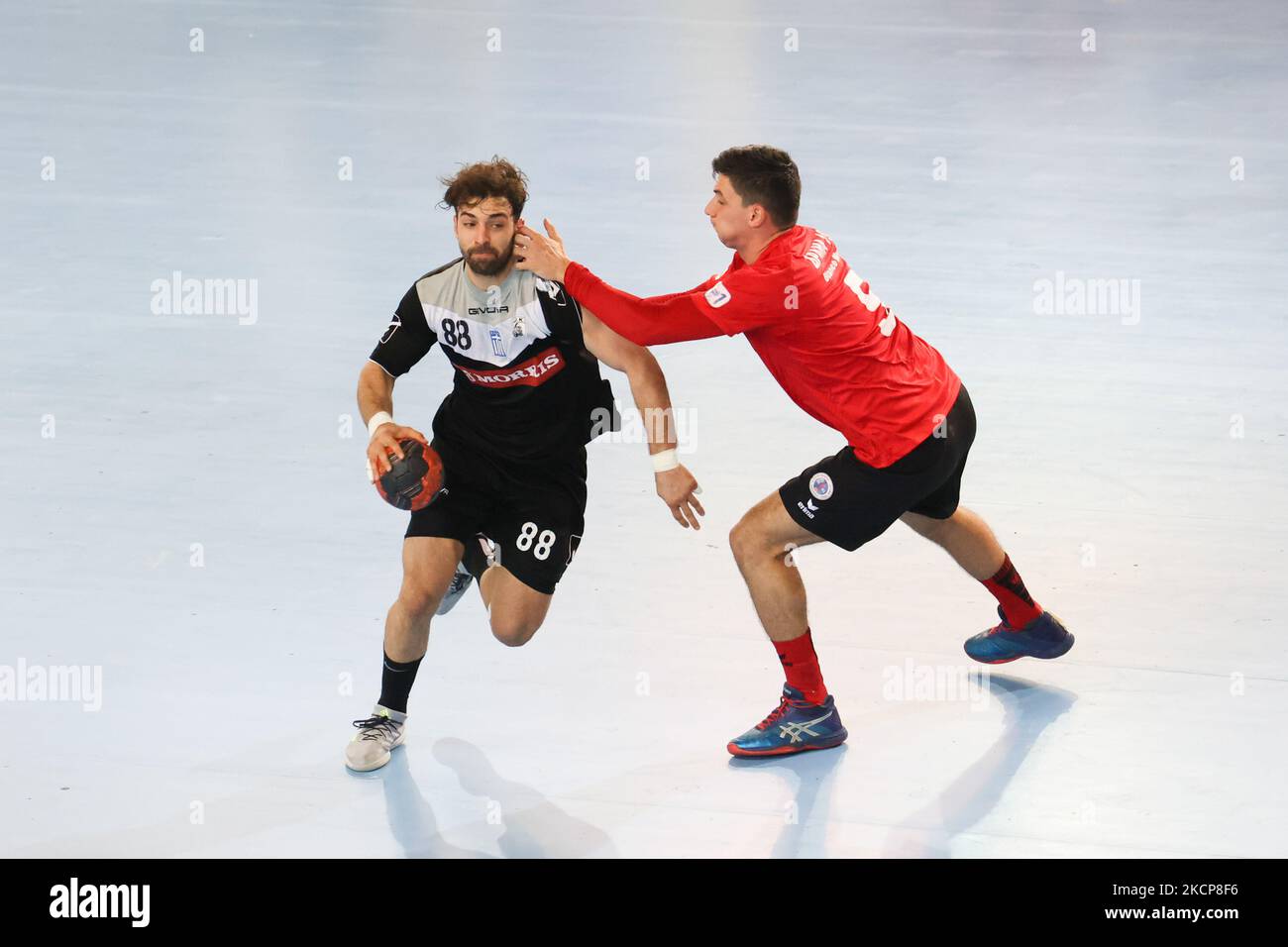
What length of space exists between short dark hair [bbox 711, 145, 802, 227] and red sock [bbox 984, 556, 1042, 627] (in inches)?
57.1

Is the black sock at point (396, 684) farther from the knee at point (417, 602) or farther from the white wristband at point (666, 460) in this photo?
the white wristband at point (666, 460)

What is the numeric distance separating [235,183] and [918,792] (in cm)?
707

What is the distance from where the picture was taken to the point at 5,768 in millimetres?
4602

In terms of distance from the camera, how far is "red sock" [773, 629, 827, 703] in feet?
15.9

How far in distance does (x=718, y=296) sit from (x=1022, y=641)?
63.2 inches

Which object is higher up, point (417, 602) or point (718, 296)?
point (718, 296)

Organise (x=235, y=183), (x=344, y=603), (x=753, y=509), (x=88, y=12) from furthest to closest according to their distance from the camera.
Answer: (x=88, y=12), (x=235, y=183), (x=344, y=603), (x=753, y=509)

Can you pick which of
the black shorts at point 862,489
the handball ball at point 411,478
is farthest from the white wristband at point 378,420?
the black shorts at point 862,489

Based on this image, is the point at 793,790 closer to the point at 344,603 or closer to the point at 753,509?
the point at 753,509

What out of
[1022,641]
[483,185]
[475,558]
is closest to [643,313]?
[483,185]

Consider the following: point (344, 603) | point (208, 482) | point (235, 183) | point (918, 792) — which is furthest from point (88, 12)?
point (918, 792)

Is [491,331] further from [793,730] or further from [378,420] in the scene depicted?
[793,730]

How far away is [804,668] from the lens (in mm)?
4844

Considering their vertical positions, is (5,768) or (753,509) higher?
(753,509)
